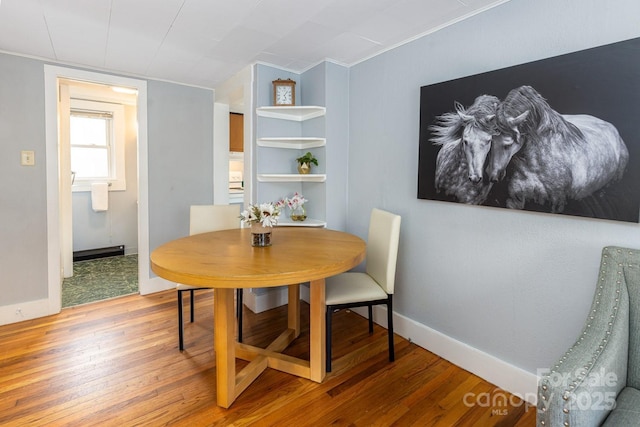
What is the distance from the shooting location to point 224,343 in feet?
5.68

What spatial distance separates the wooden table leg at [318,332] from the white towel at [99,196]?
12.9 feet

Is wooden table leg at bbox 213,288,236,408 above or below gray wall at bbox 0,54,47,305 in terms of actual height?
below

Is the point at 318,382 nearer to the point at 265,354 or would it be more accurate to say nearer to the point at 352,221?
the point at 265,354

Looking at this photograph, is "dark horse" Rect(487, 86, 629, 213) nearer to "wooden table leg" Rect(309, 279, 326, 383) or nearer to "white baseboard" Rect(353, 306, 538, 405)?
"white baseboard" Rect(353, 306, 538, 405)

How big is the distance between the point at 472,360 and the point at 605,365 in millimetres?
1045

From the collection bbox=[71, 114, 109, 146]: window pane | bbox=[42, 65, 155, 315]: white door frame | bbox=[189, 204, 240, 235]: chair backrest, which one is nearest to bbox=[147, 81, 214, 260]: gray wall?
bbox=[42, 65, 155, 315]: white door frame

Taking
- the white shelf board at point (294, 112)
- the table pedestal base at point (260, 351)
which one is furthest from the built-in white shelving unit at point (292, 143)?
the table pedestal base at point (260, 351)

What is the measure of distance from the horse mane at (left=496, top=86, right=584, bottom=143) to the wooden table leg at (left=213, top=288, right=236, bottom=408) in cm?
169

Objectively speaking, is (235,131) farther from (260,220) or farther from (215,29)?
(260,220)

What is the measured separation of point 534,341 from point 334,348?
1.20 m

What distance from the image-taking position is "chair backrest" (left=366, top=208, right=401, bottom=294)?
85.9 inches

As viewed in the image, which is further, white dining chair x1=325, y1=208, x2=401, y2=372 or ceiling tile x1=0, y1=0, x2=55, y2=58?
white dining chair x1=325, y1=208, x2=401, y2=372

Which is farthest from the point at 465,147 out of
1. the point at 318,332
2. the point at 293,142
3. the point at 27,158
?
the point at 27,158

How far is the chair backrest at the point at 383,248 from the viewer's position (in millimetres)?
2182
